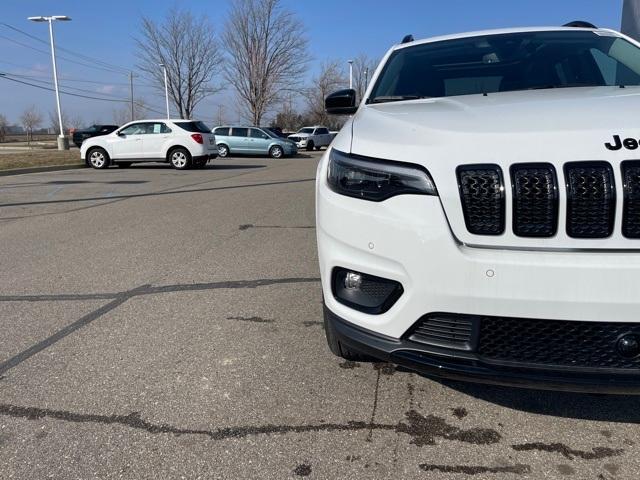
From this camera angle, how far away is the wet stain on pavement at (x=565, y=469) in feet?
6.67

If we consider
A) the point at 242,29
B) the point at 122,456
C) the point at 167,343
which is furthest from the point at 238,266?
the point at 242,29

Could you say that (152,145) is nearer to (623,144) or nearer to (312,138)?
(623,144)

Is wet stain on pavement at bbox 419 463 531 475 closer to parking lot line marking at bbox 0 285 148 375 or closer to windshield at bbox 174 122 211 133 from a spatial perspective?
parking lot line marking at bbox 0 285 148 375

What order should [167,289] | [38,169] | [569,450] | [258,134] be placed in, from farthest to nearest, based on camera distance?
[258,134], [38,169], [167,289], [569,450]

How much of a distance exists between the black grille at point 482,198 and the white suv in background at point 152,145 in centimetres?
1657

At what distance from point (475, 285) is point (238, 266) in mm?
3433

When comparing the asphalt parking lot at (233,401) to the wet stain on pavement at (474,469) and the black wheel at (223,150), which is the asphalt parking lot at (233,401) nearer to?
the wet stain on pavement at (474,469)

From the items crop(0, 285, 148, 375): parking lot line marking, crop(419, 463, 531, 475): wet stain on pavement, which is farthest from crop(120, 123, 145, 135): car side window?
crop(419, 463, 531, 475): wet stain on pavement

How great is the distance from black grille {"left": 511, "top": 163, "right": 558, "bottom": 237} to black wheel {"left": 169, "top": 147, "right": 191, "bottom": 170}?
55.1 feet

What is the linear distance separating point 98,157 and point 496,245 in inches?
721

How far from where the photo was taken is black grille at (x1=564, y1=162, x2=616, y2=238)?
5.98 ft

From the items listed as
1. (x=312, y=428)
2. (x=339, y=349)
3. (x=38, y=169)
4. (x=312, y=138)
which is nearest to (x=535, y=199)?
(x=339, y=349)

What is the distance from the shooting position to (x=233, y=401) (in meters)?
2.59

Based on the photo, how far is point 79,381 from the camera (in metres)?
2.80
